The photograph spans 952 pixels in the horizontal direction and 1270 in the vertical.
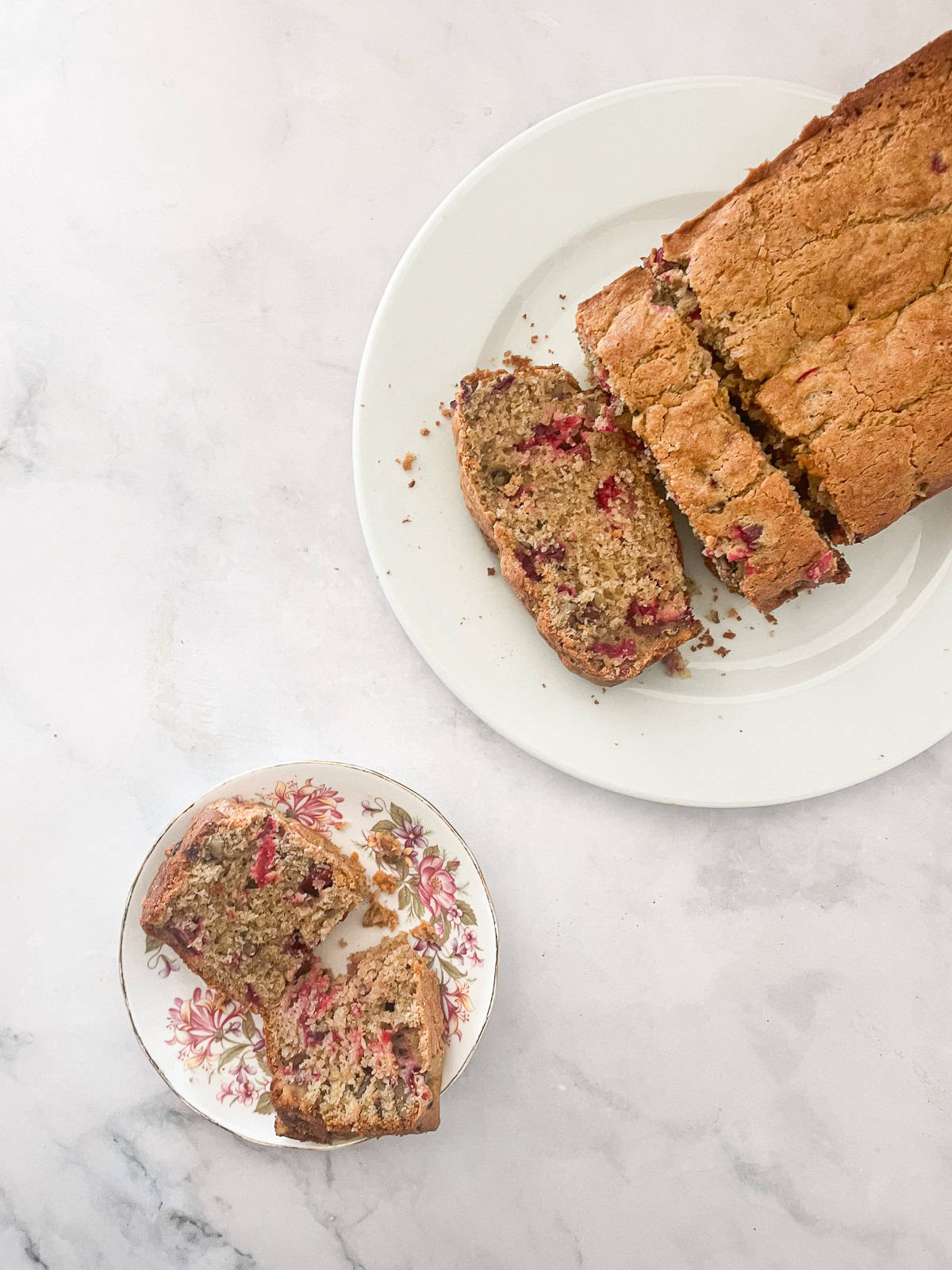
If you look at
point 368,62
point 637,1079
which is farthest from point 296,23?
point 637,1079

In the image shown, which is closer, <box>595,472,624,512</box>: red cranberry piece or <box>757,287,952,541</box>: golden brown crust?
<box>757,287,952,541</box>: golden brown crust

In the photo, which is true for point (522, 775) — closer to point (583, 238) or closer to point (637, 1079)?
point (637, 1079)

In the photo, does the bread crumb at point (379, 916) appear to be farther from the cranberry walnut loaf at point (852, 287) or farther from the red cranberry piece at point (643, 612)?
the cranberry walnut loaf at point (852, 287)

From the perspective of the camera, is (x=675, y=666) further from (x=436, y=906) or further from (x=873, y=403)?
(x=436, y=906)

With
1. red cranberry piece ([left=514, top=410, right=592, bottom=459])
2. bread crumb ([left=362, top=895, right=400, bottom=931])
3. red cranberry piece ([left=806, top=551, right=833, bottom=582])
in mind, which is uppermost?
red cranberry piece ([left=514, top=410, right=592, bottom=459])

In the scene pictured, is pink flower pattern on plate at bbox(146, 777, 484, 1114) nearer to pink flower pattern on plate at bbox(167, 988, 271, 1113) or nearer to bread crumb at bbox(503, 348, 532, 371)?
pink flower pattern on plate at bbox(167, 988, 271, 1113)

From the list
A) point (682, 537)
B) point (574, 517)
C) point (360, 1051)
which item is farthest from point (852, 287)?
point (360, 1051)

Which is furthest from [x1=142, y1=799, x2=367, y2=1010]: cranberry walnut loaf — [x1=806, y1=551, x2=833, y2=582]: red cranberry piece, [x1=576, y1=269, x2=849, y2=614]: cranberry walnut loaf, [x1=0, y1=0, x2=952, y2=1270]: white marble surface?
[x1=806, y1=551, x2=833, y2=582]: red cranberry piece

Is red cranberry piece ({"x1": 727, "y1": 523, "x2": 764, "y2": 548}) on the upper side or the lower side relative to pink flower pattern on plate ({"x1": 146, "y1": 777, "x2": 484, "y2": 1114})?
upper
